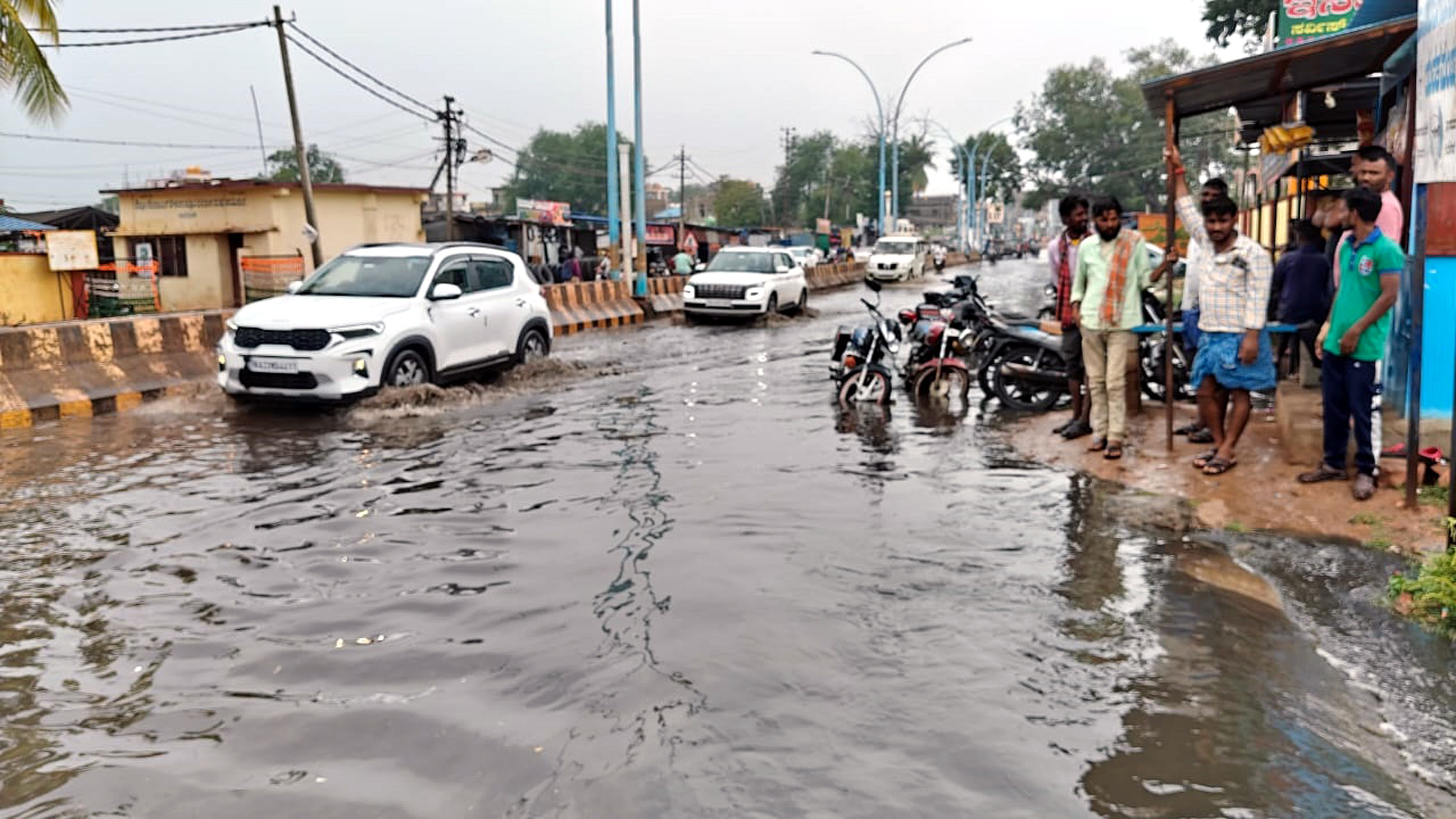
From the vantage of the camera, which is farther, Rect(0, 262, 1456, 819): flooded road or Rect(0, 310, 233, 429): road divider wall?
Rect(0, 310, 233, 429): road divider wall

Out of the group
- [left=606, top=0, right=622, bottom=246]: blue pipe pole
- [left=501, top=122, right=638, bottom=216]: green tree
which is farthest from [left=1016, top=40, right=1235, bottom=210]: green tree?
[left=606, top=0, right=622, bottom=246]: blue pipe pole

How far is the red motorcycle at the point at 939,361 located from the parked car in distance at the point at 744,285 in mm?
10336

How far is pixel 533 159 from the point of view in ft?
375

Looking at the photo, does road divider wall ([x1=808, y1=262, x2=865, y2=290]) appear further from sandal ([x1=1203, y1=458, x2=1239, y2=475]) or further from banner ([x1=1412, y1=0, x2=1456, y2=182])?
banner ([x1=1412, y1=0, x2=1456, y2=182])

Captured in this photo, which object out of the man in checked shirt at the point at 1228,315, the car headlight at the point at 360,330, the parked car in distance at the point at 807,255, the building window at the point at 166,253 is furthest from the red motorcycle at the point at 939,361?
the parked car in distance at the point at 807,255

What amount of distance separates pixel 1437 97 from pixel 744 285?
55.4 ft

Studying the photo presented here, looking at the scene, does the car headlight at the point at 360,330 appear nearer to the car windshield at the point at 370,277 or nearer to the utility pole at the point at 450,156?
the car windshield at the point at 370,277

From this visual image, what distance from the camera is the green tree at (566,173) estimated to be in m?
110

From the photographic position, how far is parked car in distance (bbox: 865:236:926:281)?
1542 inches

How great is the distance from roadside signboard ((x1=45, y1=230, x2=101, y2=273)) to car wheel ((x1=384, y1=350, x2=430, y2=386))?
55.3 ft

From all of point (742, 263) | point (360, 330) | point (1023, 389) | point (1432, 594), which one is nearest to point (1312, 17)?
point (1023, 389)

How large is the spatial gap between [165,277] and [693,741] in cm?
3515

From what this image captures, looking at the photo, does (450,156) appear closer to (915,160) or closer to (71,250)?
(71,250)

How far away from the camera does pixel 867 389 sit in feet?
38.3
